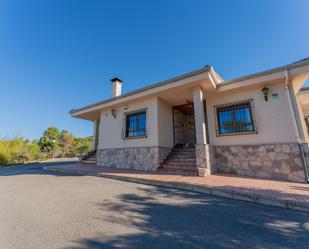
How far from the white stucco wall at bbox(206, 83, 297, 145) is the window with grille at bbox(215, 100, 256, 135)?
0.20 m

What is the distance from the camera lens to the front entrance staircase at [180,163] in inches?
252

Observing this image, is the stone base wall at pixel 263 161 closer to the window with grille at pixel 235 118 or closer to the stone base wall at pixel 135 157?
the window with grille at pixel 235 118

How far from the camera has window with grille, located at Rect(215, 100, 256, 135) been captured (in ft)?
21.3

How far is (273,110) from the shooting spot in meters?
5.94

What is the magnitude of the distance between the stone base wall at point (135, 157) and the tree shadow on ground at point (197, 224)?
362 centimetres

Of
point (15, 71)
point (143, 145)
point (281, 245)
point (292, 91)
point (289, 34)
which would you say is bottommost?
point (281, 245)

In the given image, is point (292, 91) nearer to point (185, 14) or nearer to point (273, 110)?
point (273, 110)

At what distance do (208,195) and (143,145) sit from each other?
444 cm

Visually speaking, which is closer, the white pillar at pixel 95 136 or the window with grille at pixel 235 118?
the window with grille at pixel 235 118

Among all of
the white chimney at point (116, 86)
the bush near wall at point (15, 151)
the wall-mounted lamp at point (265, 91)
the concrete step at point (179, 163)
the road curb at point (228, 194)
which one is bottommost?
the road curb at point (228, 194)

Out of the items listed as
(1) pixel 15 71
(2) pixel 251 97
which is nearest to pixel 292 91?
(2) pixel 251 97

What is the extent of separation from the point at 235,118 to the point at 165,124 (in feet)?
11.5

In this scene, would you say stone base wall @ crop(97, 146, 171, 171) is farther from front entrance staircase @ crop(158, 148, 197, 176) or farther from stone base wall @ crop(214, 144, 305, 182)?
stone base wall @ crop(214, 144, 305, 182)

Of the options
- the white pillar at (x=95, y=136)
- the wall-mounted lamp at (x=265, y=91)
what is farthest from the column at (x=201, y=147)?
the white pillar at (x=95, y=136)
